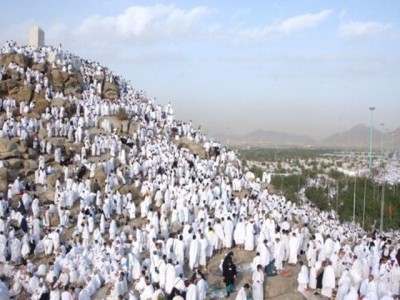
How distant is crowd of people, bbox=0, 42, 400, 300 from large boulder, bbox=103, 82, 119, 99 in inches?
59.9

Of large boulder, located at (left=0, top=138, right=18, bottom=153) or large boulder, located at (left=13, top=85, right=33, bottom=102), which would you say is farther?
large boulder, located at (left=13, top=85, right=33, bottom=102)

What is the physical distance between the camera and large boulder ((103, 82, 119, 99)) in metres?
32.3

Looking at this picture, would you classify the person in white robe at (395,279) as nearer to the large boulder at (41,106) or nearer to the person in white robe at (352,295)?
the person in white robe at (352,295)

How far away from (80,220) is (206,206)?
446 cm

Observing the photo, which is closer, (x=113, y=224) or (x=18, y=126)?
(x=113, y=224)

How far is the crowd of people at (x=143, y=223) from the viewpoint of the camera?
1207 cm

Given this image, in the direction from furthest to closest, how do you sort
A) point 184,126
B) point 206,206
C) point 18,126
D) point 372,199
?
1. point 372,199
2. point 184,126
3. point 18,126
4. point 206,206

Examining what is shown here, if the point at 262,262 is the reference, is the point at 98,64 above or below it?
above

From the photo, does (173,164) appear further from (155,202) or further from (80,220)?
(80,220)

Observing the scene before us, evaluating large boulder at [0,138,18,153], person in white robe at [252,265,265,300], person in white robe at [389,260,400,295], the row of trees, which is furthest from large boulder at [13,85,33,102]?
the row of trees

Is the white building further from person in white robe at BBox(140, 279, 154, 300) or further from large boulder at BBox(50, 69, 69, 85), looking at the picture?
person in white robe at BBox(140, 279, 154, 300)

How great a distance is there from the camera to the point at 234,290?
12.1 meters

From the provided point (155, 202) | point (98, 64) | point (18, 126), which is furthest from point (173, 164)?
point (98, 64)

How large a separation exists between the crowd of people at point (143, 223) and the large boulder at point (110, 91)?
152cm
